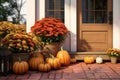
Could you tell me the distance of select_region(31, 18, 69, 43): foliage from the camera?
18.4 feet

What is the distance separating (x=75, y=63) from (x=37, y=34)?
42.1 inches

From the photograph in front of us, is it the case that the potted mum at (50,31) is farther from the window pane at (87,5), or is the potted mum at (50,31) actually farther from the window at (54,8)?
the window pane at (87,5)

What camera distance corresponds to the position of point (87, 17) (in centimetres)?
636

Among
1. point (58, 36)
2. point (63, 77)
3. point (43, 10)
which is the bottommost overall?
point (63, 77)

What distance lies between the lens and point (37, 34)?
572 cm

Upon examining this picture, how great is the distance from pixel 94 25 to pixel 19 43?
6.33ft

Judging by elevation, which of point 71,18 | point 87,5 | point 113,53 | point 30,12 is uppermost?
point 87,5

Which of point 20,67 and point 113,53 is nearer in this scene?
point 20,67

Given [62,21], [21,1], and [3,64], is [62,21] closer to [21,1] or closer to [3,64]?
[3,64]

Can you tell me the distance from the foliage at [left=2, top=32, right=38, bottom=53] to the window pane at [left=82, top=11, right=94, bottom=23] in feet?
4.80

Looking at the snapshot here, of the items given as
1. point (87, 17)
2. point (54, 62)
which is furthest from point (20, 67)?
point (87, 17)

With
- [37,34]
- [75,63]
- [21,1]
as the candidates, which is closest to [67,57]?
[75,63]

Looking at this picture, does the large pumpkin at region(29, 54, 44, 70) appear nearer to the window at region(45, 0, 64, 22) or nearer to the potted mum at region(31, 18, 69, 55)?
the potted mum at region(31, 18, 69, 55)

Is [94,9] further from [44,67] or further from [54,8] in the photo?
[44,67]
